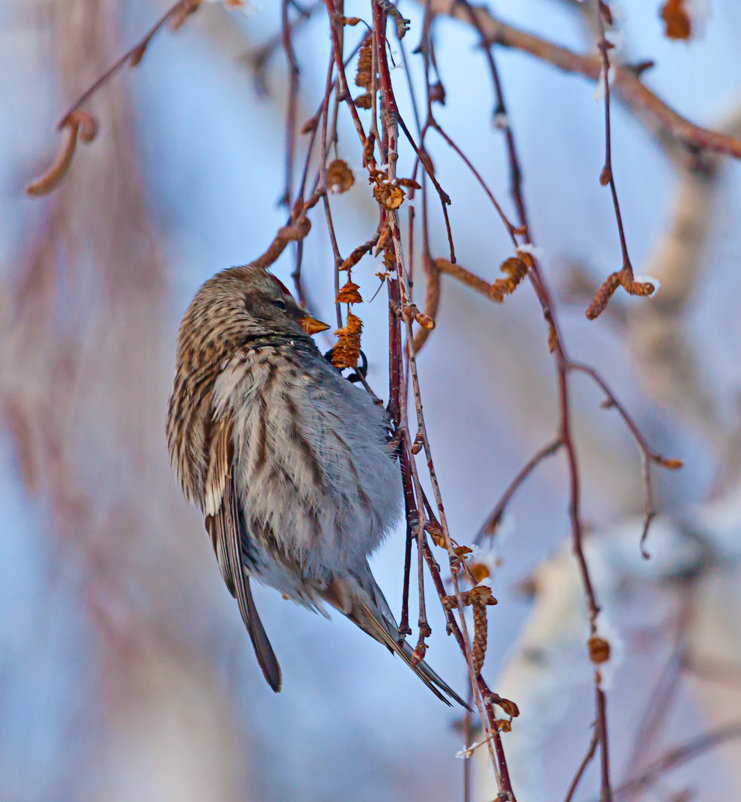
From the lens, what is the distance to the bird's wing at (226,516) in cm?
198

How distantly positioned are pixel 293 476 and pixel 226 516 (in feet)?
0.60

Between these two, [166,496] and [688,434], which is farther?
[688,434]

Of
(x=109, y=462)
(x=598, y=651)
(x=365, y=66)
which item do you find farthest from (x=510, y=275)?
(x=109, y=462)

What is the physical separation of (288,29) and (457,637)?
1253mm

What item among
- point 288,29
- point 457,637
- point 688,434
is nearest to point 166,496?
point 688,434

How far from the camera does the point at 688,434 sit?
4.77 m

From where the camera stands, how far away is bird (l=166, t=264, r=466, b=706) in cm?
199

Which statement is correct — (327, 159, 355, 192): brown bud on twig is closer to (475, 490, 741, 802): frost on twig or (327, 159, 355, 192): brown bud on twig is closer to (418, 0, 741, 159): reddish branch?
(418, 0, 741, 159): reddish branch

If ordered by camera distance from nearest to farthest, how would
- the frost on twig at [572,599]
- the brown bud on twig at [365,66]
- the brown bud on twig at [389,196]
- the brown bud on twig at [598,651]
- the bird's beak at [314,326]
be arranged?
the brown bud on twig at [389,196]
the brown bud on twig at [365,66]
the brown bud on twig at [598,651]
the bird's beak at [314,326]
the frost on twig at [572,599]

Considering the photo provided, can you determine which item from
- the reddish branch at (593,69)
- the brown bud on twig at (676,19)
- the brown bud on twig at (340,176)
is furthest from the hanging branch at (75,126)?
the brown bud on twig at (676,19)

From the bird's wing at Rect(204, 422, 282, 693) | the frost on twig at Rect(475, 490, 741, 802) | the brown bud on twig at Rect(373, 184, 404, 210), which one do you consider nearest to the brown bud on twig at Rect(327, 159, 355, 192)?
the brown bud on twig at Rect(373, 184, 404, 210)

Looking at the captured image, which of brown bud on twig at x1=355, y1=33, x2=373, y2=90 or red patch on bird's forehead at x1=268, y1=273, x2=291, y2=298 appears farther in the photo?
red patch on bird's forehead at x1=268, y1=273, x2=291, y2=298

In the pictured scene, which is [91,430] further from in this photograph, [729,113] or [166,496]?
[729,113]

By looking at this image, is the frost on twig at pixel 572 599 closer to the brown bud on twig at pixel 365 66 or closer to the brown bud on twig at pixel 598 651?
the brown bud on twig at pixel 598 651
